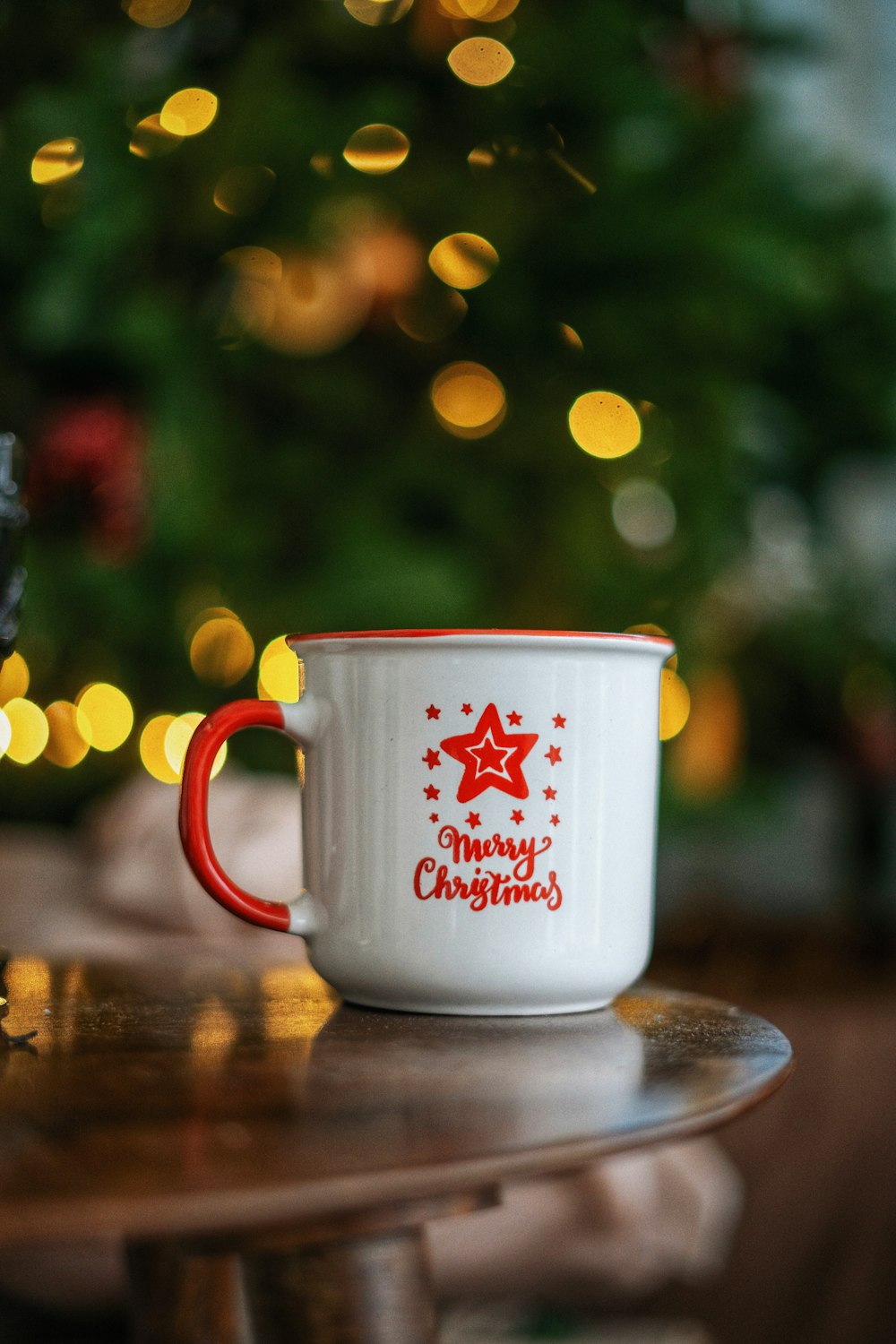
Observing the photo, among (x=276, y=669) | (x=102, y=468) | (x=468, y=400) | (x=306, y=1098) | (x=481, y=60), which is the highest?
(x=481, y=60)

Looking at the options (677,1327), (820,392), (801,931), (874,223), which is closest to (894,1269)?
(677,1327)

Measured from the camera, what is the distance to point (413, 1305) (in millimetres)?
377

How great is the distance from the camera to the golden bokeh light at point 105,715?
1.31 metres

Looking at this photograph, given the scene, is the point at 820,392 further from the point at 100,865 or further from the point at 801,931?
the point at 100,865

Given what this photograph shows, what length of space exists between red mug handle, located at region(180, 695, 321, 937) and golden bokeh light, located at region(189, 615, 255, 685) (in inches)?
34.0

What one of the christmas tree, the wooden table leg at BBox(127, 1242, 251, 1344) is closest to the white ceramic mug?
the wooden table leg at BBox(127, 1242, 251, 1344)

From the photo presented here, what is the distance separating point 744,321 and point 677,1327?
94 cm

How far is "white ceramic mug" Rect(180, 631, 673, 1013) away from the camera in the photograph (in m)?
0.39

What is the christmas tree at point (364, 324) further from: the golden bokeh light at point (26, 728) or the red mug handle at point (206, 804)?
the red mug handle at point (206, 804)

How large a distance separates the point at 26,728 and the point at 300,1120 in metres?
1.13

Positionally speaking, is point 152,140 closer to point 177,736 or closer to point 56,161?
point 56,161

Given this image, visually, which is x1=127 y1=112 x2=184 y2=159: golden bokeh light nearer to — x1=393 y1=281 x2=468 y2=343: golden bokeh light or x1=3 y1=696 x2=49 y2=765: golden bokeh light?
x1=393 y1=281 x2=468 y2=343: golden bokeh light

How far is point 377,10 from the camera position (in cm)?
120

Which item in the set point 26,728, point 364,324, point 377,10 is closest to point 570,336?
point 364,324
